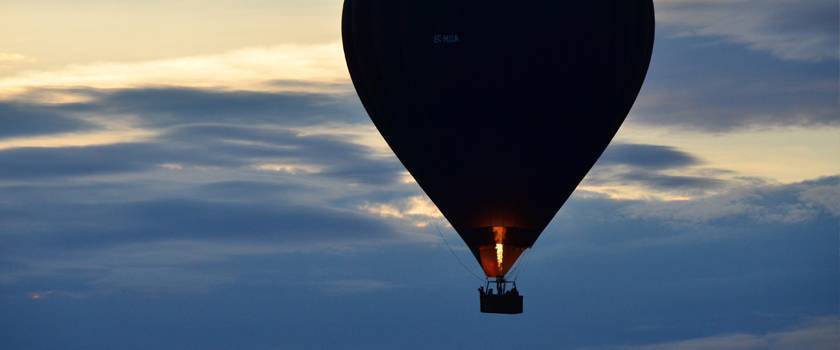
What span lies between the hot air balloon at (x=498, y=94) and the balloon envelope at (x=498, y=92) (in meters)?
0.03

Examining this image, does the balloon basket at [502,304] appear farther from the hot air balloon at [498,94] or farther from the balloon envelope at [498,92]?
the balloon envelope at [498,92]

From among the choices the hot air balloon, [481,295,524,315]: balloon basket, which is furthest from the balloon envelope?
[481,295,524,315]: balloon basket

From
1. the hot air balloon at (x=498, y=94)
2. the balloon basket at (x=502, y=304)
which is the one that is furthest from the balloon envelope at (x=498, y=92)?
the balloon basket at (x=502, y=304)

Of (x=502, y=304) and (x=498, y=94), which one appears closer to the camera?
(x=498, y=94)

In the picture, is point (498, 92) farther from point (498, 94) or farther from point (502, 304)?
point (502, 304)

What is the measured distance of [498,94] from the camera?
108 m

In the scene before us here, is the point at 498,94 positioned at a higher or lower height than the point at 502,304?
higher

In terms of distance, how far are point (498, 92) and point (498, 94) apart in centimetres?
6

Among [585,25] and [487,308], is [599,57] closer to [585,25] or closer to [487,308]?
[585,25]

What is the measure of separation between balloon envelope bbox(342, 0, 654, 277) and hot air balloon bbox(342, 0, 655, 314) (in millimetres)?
28

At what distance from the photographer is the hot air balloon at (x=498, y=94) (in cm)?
10794

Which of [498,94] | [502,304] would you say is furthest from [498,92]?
[502,304]

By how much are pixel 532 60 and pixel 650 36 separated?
4.32 meters

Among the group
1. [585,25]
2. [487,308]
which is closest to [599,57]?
[585,25]
